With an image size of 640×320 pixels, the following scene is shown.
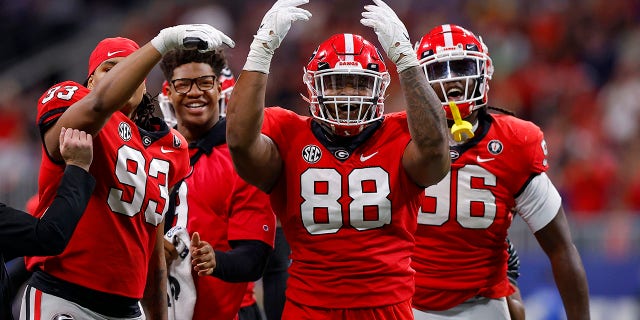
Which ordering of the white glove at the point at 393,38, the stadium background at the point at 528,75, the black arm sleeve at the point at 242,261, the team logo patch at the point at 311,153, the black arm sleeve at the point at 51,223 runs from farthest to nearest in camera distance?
the stadium background at the point at 528,75 → the black arm sleeve at the point at 242,261 → the team logo patch at the point at 311,153 → the white glove at the point at 393,38 → the black arm sleeve at the point at 51,223

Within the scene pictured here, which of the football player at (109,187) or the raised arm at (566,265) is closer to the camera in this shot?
the football player at (109,187)

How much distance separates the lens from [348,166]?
3.81 metres

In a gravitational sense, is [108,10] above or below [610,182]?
above

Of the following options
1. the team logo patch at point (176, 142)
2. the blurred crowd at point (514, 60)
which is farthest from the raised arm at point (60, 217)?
the blurred crowd at point (514, 60)

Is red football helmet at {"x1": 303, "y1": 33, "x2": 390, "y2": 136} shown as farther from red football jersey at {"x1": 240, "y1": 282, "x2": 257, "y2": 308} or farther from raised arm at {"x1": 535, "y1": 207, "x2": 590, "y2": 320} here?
red football jersey at {"x1": 240, "y1": 282, "x2": 257, "y2": 308}

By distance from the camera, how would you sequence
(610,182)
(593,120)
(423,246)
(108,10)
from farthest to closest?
1. (108,10)
2. (593,120)
3. (610,182)
4. (423,246)

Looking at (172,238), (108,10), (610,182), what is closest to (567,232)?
(172,238)

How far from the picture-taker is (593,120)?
1023cm

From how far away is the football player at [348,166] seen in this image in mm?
3672

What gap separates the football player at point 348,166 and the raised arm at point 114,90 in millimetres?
327

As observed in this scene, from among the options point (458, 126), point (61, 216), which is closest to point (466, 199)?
point (458, 126)

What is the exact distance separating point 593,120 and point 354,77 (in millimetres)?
6944

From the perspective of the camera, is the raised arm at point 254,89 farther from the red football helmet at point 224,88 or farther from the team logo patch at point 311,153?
the red football helmet at point 224,88

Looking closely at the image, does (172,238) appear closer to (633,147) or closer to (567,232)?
(567,232)
